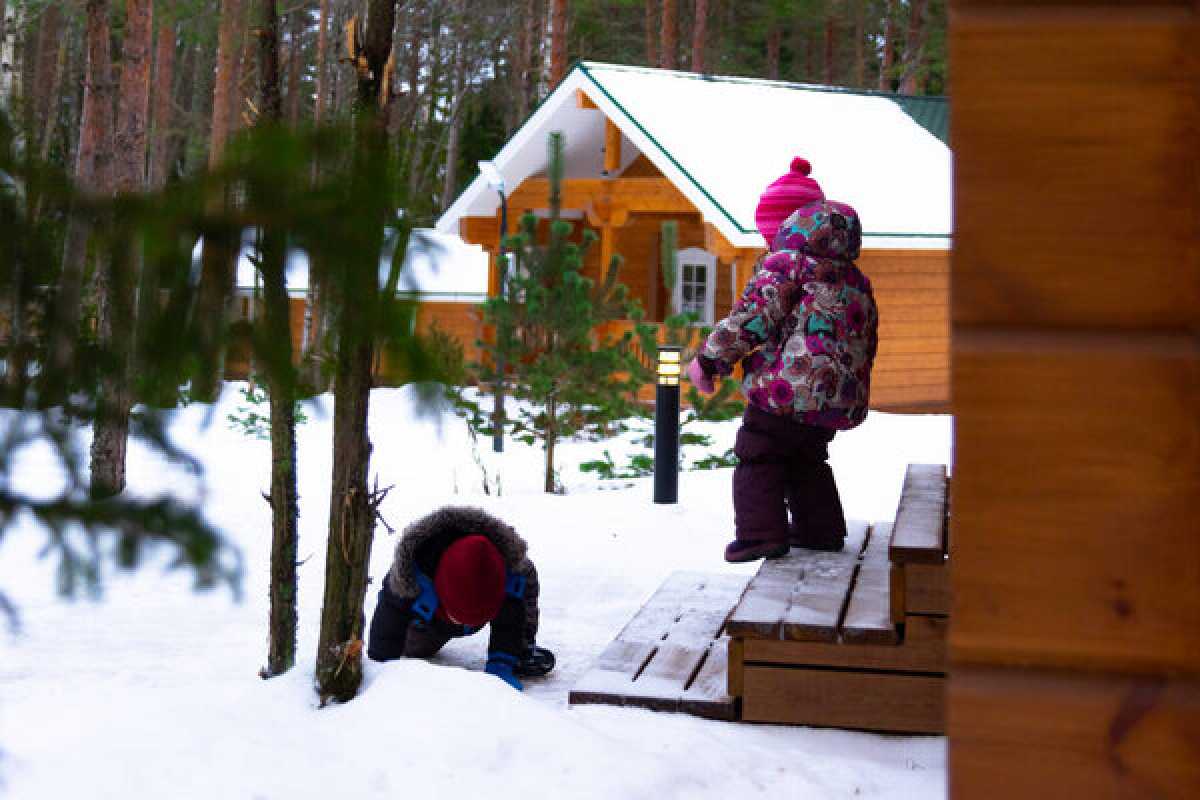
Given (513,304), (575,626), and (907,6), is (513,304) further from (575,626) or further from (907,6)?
(907,6)

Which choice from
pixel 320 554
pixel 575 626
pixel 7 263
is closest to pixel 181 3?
pixel 320 554

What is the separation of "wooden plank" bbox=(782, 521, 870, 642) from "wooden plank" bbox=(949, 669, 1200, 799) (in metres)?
2.91

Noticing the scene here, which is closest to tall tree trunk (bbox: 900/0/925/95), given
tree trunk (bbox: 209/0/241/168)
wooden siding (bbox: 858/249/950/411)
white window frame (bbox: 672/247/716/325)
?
white window frame (bbox: 672/247/716/325)

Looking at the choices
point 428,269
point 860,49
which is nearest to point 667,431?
point 428,269

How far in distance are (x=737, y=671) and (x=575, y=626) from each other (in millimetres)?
2051

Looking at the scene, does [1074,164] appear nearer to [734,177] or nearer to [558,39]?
[734,177]

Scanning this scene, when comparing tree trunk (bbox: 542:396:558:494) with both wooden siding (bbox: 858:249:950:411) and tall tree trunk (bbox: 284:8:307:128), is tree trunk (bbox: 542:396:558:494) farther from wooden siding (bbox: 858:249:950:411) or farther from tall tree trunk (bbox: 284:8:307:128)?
tall tree trunk (bbox: 284:8:307:128)

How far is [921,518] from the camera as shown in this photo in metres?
5.10

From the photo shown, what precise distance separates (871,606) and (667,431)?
4717 millimetres

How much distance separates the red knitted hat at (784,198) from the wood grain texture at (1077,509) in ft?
13.5

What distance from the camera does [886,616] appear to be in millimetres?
4695

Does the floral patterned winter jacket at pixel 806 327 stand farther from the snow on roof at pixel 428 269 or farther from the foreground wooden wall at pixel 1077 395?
the foreground wooden wall at pixel 1077 395

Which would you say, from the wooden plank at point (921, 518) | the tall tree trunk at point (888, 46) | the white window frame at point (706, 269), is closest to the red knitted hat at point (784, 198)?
the wooden plank at point (921, 518)

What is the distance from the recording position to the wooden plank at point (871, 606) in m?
4.57
